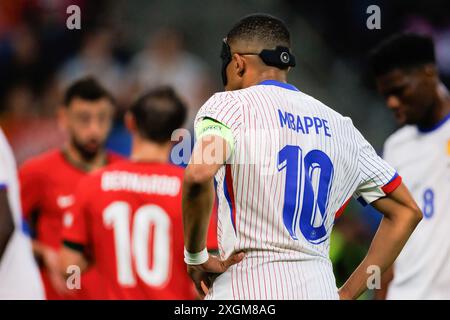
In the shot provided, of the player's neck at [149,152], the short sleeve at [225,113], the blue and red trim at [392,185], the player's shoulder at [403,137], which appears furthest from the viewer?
the player's shoulder at [403,137]

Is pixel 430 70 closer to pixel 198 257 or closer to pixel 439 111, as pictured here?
pixel 439 111

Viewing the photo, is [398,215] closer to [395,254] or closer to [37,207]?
[395,254]

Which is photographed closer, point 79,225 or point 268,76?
point 268,76

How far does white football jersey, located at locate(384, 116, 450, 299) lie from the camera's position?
544 cm

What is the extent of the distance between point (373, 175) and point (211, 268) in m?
0.80

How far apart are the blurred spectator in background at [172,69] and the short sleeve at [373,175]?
710 centimetres

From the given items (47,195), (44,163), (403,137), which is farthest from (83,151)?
(403,137)

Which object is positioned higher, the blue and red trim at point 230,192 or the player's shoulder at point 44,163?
the blue and red trim at point 230,192

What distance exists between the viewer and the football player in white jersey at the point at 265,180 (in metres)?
Result: 3.20

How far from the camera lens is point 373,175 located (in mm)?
3646

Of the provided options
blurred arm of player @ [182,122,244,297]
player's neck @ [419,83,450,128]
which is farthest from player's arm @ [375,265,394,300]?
blurred arm of player @ [182,122,244,297]

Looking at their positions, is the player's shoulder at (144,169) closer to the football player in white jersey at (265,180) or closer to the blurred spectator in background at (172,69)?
the football player in white jersey at (265,180)

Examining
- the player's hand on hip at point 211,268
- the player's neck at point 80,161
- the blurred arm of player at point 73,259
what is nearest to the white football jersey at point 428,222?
the blurred arm of player at point 73,259

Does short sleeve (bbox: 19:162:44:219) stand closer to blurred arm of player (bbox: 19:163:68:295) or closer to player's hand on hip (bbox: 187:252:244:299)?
blurred arm of player (bbox: 19:163:68:295)
